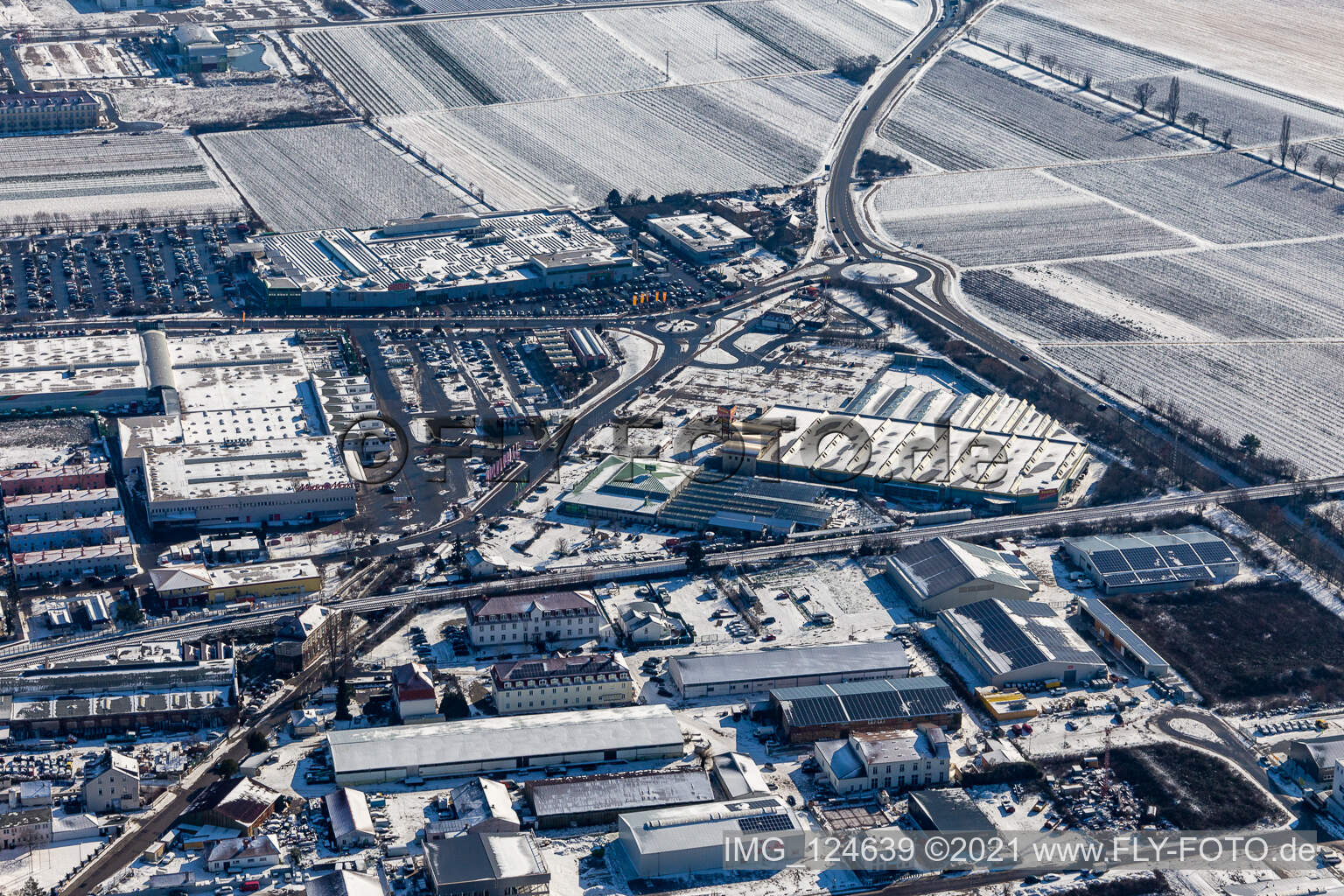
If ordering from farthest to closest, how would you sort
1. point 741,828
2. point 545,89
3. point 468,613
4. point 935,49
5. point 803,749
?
point 935,49
point 545,89
point 468,613
point 803,749
point 741,828

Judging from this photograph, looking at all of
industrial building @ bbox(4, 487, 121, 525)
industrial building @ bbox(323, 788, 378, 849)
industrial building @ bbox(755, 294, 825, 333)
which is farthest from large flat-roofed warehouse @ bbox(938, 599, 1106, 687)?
industrial building @ bbox(4, 487, 121, 525)

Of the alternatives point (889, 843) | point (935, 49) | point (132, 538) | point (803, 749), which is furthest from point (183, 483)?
point (935, 49)

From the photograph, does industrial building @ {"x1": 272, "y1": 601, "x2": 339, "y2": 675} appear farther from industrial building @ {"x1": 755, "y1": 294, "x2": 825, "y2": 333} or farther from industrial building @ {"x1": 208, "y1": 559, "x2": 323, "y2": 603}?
industrial building @ {"x1": 755, "y1": 294, "x2": 825, "y2": 333}

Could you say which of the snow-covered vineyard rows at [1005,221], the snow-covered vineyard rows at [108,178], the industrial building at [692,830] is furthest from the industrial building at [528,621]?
the snow-covered vineyard rows at [108,178]

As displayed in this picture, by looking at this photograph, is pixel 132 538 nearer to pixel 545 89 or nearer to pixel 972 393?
pixel 972 393

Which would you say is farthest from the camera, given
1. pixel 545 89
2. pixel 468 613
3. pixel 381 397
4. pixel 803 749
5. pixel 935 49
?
pixel 935 49

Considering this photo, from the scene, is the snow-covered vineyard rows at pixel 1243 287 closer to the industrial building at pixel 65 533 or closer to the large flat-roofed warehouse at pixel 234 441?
the large flat-roofed warehouse at pixel 234 441
